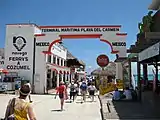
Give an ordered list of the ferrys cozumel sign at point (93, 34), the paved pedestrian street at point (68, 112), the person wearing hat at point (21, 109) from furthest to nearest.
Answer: the ferrys cozumel sign at point (93, 34) < the paved pedestrian street at point (68, 112) < the person wearing hat at point (21, 109)

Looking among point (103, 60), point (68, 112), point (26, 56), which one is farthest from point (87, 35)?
point (68, 112)

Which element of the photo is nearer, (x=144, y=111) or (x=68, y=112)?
(x=144, y=111)

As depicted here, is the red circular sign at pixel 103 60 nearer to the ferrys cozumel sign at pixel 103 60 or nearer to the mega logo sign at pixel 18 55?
the ferrys cozumel sign at pixel 103 60

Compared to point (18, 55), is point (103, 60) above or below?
below

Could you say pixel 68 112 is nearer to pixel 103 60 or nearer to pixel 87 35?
pixel 103 60

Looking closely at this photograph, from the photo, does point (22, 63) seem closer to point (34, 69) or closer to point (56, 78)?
point (34, 69)

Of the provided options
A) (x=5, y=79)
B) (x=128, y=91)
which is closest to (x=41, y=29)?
(x=5, y=79)

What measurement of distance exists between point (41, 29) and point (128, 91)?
521 inches

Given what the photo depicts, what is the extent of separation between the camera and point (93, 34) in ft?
95.8

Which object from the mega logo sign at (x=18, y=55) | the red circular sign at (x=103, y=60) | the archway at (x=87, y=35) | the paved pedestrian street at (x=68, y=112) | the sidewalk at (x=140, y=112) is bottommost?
the paved pedestrian street at (x=68, y=112)

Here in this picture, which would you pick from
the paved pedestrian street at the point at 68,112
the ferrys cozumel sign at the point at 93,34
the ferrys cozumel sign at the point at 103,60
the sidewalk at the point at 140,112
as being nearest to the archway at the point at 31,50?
the ferrys cozumel sign at the point at 93,34

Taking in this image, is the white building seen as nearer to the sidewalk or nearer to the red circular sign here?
the red circular sign

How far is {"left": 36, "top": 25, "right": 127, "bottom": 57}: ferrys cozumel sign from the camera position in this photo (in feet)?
94.7

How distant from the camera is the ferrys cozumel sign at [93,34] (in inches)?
1137
